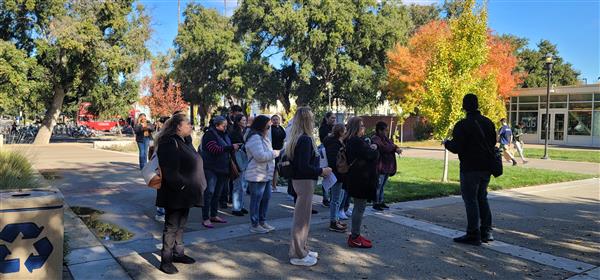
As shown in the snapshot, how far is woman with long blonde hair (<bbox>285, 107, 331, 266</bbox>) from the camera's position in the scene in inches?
201

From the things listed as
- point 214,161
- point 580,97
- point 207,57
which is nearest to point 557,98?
point 580,97

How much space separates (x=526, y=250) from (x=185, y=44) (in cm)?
4247

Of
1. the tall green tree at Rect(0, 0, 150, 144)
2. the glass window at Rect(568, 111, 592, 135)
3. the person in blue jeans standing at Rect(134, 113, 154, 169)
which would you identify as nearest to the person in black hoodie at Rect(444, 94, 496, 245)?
the person in blue jeans standing at Rect(134, 113, 154, 169)

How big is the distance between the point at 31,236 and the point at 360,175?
11.6ft

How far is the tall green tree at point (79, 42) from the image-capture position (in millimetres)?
23547

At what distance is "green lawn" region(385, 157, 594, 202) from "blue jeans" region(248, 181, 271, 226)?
345 cm

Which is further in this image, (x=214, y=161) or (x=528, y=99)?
(x=528, y=99)

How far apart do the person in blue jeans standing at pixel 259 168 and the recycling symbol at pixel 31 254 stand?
105 inches

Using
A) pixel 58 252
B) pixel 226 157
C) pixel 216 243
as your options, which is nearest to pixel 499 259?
pixel 216 243

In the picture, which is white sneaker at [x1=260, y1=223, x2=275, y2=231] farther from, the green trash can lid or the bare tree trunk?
the bare tree trunk

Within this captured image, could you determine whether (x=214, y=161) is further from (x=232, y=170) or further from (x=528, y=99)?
(x=528, y=99)

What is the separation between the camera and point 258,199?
6367mm

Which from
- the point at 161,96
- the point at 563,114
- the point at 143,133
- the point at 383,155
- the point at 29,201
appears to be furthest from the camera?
the point at 161,96

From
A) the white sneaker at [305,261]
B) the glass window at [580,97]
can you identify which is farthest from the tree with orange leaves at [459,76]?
the glass window at [580,97]
